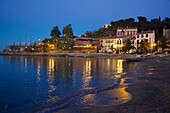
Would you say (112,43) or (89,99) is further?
(112,43)

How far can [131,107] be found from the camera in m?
11.8

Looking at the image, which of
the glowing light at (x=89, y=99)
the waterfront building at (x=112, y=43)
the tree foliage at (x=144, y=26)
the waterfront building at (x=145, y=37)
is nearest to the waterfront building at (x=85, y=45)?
the waterfront building at (x=112, y=43)

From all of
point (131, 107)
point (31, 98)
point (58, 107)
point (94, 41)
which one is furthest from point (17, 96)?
point (94, 41)

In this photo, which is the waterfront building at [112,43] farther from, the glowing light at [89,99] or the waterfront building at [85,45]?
the glowing light at [89,99]

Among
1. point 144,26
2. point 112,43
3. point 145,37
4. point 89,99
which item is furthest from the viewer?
point 144,26

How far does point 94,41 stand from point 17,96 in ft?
343

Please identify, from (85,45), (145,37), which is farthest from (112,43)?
(85,45)

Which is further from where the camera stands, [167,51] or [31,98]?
[167,51]

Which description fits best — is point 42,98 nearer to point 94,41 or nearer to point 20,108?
point 20,108

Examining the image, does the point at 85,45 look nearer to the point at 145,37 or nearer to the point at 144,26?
the point at 144,26

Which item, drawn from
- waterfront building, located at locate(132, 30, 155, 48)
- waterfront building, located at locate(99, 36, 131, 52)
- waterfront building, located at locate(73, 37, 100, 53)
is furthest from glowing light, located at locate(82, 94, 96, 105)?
waterfront building, located at locate(73, 37, 100, 53)

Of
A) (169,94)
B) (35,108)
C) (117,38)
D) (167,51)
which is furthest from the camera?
(117,38)

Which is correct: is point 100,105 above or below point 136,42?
below

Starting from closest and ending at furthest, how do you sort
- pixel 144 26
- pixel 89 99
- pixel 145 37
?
1. pixel 89 99
2. pixel 145 37
3. pixel 144 26
